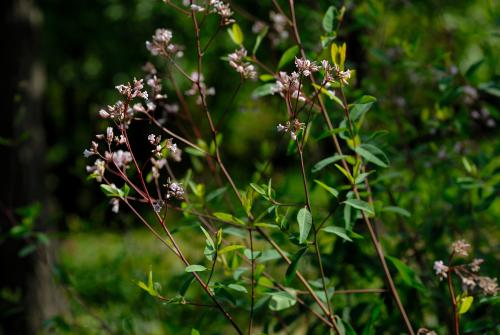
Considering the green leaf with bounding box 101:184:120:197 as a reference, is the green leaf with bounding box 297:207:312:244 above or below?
below

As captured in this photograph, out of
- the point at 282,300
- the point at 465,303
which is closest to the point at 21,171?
the point at 282,300

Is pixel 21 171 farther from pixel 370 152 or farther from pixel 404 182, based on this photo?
pixel 370 152

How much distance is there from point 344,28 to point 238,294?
1.67 meters

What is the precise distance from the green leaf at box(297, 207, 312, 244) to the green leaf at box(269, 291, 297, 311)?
31 centimetres

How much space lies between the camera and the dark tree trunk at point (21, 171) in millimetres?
4547

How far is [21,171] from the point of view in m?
4.75

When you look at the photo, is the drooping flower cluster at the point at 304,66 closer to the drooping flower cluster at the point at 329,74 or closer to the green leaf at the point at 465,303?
the drooping flower cluster at the point at 329,74

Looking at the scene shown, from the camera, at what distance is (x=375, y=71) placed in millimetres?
3092

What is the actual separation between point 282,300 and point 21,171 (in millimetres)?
3534

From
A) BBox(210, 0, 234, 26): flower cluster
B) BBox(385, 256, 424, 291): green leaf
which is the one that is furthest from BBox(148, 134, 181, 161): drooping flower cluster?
BBox(385, 256, 424, 291): green leaf

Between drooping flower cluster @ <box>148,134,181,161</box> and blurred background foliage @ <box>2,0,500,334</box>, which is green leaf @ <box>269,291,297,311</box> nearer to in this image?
blurred background foliage @ <box>2,0,500,334</box>

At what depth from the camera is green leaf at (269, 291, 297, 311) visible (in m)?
Answer: 1.75

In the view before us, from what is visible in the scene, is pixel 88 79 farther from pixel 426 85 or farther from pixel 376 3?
pixel 376 3

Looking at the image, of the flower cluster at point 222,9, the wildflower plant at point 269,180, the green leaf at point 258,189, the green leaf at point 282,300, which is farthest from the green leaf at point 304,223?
the flower cluster at point 222,9
